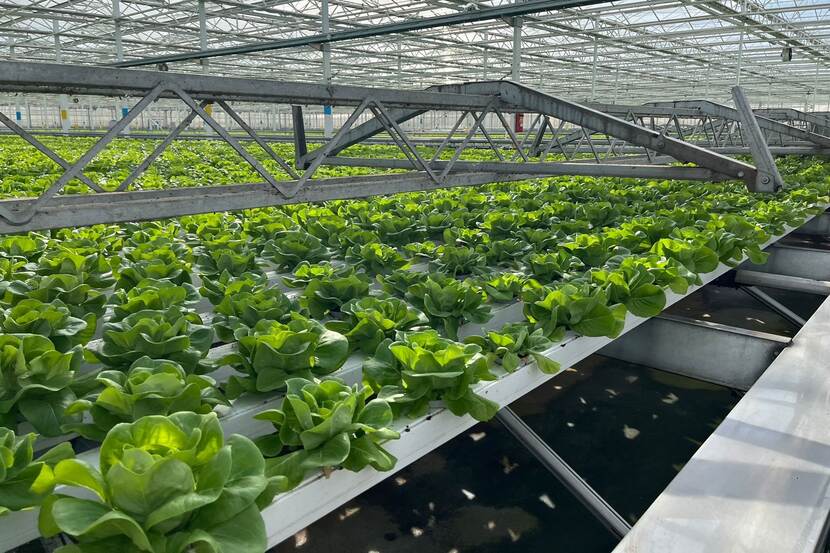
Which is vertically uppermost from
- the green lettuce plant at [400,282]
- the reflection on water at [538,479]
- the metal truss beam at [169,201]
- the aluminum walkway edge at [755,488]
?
the metal truss beam at [169,201]

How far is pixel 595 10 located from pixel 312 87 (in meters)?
20.4

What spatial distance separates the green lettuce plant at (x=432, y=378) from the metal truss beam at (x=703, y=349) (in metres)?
2.42

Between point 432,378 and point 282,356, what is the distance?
556 millimetres

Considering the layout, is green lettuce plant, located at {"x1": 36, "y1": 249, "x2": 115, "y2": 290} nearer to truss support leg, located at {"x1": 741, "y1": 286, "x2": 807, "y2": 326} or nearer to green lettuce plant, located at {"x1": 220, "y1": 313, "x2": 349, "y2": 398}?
green lettuce plant, located at {"x1": 220, "y1": 313, "x2": 349, "y2": 398}

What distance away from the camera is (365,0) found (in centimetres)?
2241

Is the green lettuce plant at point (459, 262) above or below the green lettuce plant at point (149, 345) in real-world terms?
below

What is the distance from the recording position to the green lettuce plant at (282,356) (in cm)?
230

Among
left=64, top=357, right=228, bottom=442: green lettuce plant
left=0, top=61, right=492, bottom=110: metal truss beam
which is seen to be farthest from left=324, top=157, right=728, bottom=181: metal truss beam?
left=64, top=357, right=228, bottom=442: green lettuce plant

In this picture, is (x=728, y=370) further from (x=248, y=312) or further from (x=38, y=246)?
(x=38, y=246)

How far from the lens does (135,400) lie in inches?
74.9

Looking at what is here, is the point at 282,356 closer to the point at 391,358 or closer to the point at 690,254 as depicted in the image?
the point at 391,358

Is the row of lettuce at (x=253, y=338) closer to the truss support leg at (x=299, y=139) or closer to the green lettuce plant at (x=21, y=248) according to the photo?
the green lettuce plant at (x=21, y=248)

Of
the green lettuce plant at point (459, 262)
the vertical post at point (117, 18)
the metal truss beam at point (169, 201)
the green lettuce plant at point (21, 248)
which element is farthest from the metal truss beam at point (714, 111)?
the vertical post at point (117, 18)

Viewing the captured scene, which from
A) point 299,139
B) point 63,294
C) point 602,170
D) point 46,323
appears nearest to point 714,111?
point 602,170
